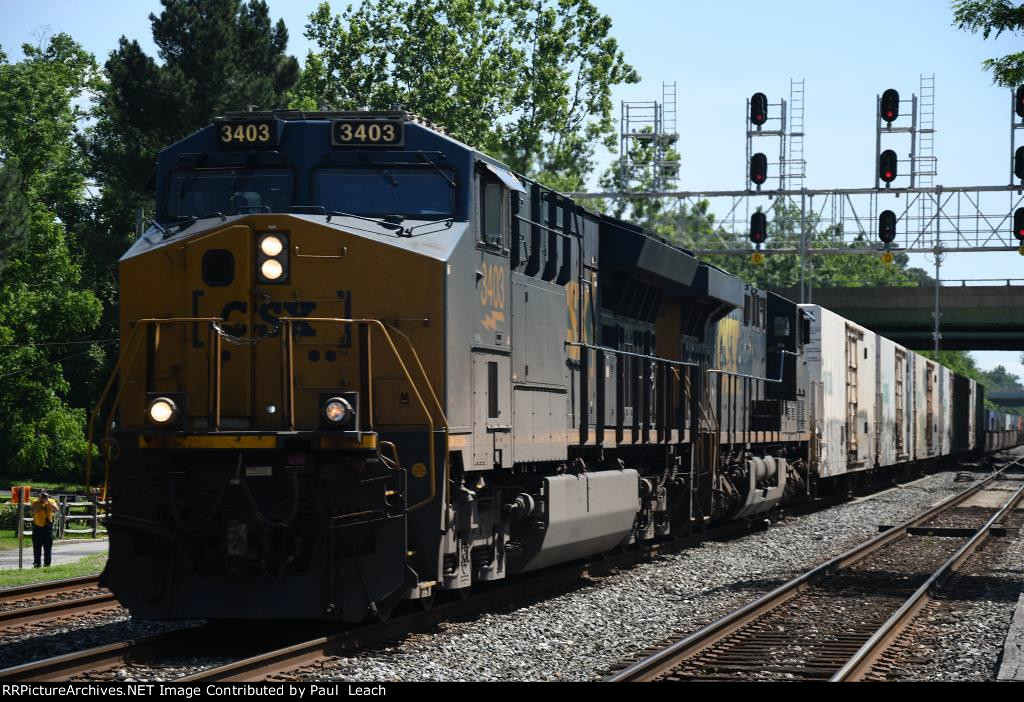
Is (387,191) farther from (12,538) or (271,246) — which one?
(12,538)

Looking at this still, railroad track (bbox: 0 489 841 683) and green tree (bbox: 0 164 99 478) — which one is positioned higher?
green tree (bbox: 0 164 99 478)

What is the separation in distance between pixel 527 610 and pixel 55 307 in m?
29.9

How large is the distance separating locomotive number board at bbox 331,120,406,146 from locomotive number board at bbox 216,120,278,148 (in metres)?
0.49

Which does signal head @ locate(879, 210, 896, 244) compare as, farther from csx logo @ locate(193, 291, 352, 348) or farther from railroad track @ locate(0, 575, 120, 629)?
csx logo @ locate(193, 291, 352, 348)

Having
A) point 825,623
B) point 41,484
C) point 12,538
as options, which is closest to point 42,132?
point 41,484

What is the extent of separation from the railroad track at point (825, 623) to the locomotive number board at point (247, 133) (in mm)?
4860

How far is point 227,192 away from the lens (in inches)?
408

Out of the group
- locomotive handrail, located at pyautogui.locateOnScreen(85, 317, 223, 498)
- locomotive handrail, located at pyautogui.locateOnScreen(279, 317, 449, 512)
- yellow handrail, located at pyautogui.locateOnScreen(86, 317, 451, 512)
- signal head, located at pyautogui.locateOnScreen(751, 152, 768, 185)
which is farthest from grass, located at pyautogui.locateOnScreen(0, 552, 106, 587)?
signal head, located at pyautogui.locateOnScreen(751, 152, 768, 185)

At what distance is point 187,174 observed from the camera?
1055 cm

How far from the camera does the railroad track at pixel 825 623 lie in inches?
367

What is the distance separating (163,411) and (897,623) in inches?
254

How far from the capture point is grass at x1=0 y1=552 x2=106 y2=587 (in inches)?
622

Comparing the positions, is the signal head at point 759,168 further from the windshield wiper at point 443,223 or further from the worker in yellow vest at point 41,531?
the windshield wiper at point 443,223
